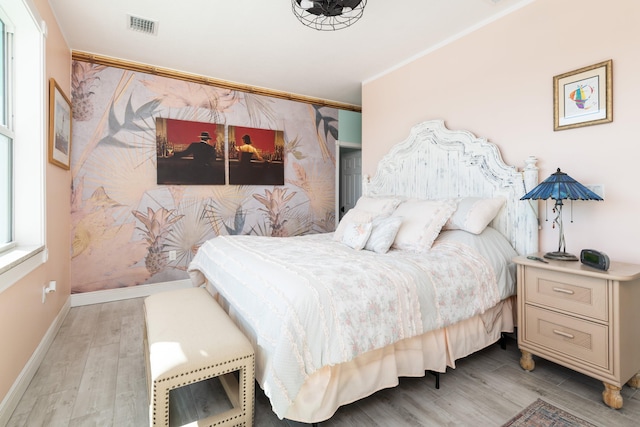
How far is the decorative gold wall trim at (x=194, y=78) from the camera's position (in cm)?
337

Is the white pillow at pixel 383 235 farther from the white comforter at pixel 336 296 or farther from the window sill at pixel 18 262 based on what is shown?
the window sill at pixel 18 262

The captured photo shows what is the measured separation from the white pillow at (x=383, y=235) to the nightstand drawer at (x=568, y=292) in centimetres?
89

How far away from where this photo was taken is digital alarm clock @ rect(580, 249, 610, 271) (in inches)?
68.8

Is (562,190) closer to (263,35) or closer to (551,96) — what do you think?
(551,96)

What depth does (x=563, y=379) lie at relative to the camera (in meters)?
2.00

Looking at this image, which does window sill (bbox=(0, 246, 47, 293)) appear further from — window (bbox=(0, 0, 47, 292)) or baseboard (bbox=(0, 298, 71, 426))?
baseboard (bbox=(0, 298, 71, 426))

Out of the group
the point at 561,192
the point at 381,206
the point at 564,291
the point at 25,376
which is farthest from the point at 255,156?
the point at 564,291

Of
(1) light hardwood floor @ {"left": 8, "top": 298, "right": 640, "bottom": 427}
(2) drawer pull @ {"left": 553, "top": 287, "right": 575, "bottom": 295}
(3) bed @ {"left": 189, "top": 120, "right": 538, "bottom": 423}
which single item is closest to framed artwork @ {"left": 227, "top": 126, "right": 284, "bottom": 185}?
(3) bed @ {"left": 189, "top": 120, "right": 538, "bottom": 423}

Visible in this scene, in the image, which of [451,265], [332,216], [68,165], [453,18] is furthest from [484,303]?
[68,165]

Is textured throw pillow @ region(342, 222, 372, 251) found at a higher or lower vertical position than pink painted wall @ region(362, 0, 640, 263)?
lower

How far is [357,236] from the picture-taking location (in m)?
2.50

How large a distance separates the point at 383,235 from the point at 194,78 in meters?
3.04

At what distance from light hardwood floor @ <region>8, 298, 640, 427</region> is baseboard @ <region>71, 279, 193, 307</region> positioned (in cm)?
109

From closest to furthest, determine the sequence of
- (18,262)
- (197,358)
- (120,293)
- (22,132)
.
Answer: (197,358) < (18,262) < (22,132) < (120,293)
